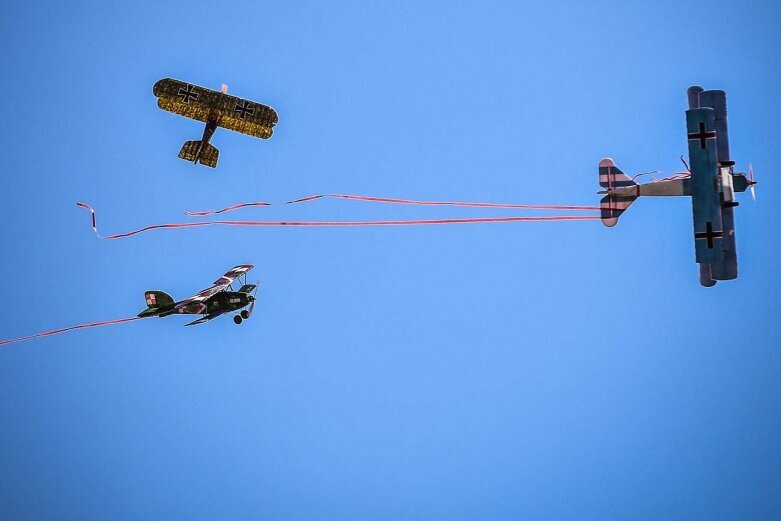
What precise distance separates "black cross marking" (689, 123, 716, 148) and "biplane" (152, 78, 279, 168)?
4.14 metres

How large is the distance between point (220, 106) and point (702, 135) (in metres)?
4.78

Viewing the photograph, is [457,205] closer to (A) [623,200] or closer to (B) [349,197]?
(B) [349,197]

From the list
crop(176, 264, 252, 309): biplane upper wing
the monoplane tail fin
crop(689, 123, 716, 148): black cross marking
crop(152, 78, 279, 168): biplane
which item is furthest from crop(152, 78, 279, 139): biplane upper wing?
crop(689, 123, 716, 148): black cross marking

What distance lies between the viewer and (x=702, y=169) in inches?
254

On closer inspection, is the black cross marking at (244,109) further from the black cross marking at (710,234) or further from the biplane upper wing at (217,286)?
the black cross marking at (710,234)

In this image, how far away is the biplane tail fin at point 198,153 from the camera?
786 centimetres

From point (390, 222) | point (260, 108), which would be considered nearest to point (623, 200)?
point (390, 222)

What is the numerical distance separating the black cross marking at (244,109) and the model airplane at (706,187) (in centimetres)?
365

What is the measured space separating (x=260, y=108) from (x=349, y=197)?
4.41ft

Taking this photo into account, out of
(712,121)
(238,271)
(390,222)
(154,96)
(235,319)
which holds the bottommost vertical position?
(235,319)

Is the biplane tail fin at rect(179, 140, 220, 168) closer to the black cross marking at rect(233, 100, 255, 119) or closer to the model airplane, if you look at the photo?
→ the black cross marking at rect(233, 100, 255, 119)

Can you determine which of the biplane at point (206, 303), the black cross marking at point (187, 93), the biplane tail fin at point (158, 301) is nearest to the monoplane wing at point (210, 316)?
the biplane at point (206, 303)

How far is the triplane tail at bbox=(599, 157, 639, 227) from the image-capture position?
6910mm

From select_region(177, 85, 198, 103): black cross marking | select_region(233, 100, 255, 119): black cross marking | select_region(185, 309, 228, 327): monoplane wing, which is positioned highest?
select_region(177, 85, 198, 103): black cross marking
